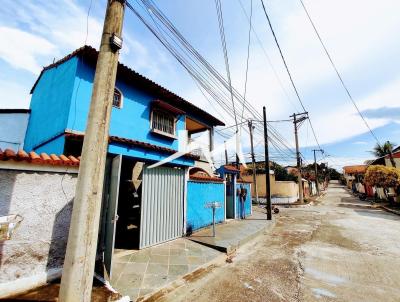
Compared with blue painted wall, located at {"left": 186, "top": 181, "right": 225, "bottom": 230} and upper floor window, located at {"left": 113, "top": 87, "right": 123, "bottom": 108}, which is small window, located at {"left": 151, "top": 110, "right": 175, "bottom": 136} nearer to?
upper floor window, located at {"left": 113, "top": 87, "right": 123, "bottom": 108}

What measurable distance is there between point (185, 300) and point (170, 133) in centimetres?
762

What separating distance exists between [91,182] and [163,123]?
756cm

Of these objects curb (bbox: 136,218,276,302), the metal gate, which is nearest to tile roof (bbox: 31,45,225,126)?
the metal gate

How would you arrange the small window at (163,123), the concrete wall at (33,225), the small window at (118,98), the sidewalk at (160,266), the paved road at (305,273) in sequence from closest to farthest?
1. the concrete wall at (33,225)
2. the sidewalk at (160,266)
3. the paved road at (305,273)
4. the small window at (118,98)
5. the small window at (163,123)

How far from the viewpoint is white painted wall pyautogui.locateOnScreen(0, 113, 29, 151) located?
9.29 meters

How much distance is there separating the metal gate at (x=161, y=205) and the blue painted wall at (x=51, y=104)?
9.62 ft

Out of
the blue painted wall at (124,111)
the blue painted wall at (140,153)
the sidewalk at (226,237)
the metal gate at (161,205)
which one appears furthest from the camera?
the blue painted wall at (124,111)

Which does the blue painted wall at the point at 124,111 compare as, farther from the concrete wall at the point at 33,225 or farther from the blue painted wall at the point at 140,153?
the concrete wall at the point at 33,225

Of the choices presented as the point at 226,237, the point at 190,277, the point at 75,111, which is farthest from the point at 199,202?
the point at 75,111

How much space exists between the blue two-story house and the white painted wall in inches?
20.2

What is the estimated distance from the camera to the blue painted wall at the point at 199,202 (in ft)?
27.4

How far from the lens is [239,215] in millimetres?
12609

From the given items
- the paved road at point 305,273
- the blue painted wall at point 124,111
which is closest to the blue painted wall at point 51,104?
the blue painted wall at point 124,111

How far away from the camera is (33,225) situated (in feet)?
12.5
